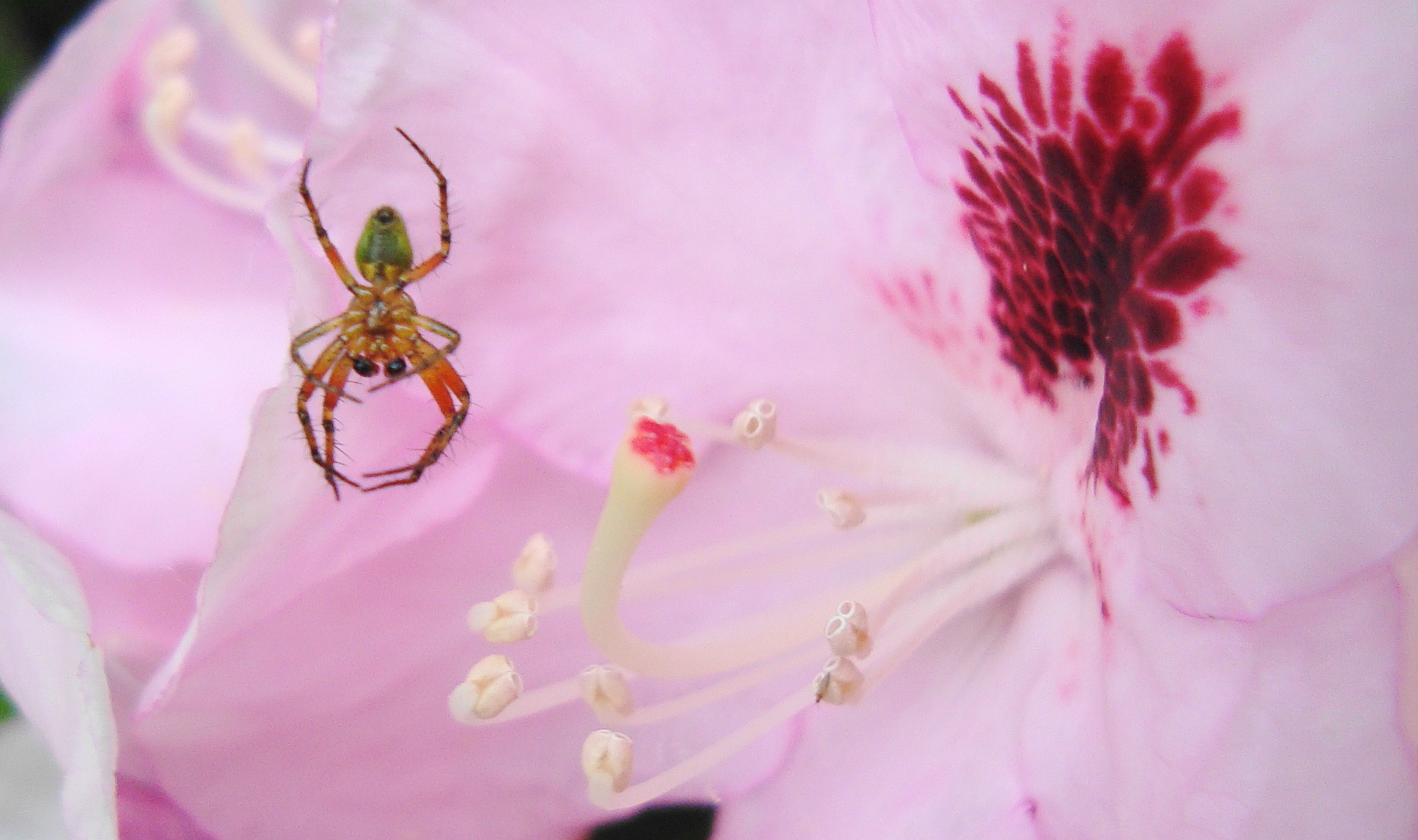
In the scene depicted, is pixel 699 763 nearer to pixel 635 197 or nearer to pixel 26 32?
pixel 635 197

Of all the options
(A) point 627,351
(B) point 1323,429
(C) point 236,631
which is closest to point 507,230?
(A) point 627,351

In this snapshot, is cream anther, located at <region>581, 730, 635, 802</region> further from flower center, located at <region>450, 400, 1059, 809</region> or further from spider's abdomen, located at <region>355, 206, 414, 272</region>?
spider's abdomen, located at <region>355, 206, 414, 272</region>

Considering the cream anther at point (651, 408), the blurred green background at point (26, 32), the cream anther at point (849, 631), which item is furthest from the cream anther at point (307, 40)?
the cream anther at point (849, 631)

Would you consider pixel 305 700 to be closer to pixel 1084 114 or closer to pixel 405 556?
pixel 405 556

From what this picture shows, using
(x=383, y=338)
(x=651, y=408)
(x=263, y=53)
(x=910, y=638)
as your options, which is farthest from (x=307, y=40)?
(x=910, y=638)

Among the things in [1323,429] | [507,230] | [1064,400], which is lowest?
[1323,429]
